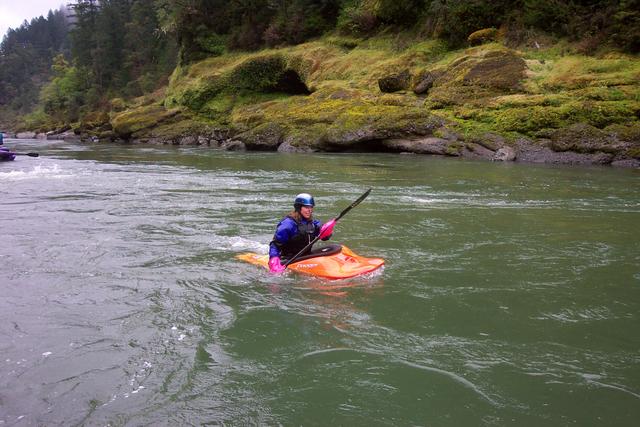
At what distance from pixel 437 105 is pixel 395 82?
3.10 m

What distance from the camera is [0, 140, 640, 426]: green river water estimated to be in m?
3.47

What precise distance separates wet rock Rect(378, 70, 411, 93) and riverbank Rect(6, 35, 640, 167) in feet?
0.15

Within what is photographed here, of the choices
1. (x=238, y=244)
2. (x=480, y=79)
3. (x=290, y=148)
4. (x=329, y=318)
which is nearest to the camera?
(x=329, y=318)

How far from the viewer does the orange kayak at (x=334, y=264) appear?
596 centimetres

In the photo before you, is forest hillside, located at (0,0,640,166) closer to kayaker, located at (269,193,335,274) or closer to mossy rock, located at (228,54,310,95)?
mossy rock, located at (228,54,310,95)

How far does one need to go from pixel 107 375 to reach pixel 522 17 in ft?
74.5

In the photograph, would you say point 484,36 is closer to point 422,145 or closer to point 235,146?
point 422,145

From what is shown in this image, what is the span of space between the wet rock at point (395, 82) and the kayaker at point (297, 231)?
56.7 ft

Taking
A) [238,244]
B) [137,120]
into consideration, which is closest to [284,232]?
[238,244]

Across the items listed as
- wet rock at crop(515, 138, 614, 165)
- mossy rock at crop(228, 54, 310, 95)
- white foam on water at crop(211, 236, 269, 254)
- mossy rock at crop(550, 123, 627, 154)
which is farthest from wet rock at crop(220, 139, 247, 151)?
white foam on water at crop(211, 236, 269, 254)

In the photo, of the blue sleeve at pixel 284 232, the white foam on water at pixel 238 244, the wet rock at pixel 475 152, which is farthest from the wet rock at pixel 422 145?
the blue sleeve at pixel 284 232

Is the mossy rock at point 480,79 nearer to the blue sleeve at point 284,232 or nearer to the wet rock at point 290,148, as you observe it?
the wet rock at point 290,148

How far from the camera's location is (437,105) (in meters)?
20.2

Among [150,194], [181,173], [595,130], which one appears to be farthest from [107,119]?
[595,130]
